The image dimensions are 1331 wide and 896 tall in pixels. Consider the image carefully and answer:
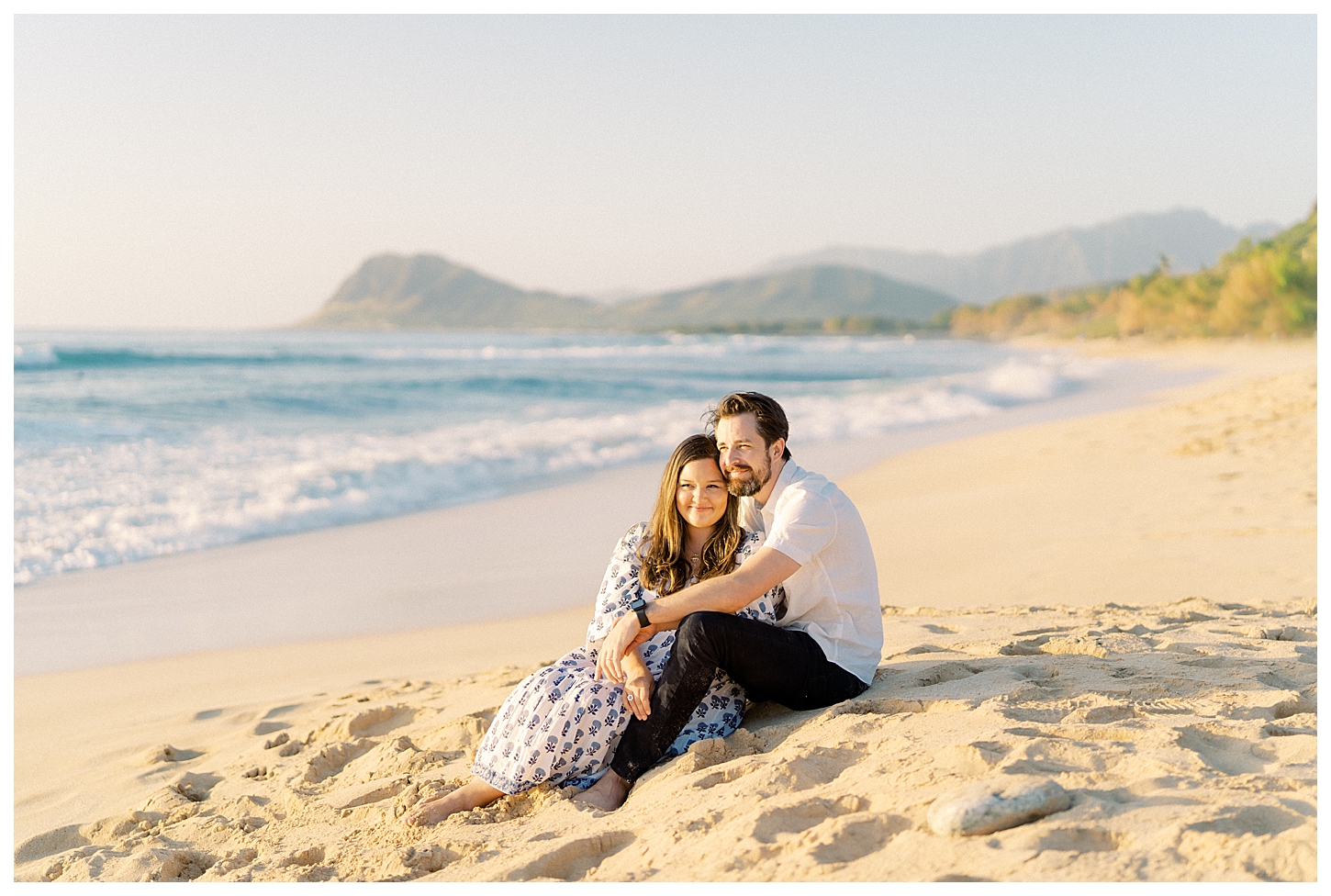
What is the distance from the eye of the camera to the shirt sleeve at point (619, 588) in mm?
3504

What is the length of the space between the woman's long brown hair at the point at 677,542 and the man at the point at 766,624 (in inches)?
2.9

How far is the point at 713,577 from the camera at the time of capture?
11.3 feet

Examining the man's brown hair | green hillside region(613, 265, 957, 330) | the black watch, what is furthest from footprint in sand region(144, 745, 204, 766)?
green hillside region(613, 265, 957, 330)

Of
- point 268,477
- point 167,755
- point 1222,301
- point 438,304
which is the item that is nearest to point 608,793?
point 167,755

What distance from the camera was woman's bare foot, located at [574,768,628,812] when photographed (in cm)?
312

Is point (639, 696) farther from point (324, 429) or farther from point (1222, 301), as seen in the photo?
point (1222, 301)

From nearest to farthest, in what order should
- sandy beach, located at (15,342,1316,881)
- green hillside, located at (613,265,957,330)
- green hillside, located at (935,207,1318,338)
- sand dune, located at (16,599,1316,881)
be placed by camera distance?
sand dune, located at (16,599,1316,881) < sandy beach, located at (15,342,1316,881) < green hillside, located at (935,207,1318,338) < green hillside, located at (613,265,957,330)

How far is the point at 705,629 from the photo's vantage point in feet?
10.7

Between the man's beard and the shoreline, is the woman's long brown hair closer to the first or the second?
the man's beard

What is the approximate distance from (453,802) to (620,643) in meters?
0.75

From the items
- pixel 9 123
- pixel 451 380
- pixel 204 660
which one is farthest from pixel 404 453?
pixel 451 380

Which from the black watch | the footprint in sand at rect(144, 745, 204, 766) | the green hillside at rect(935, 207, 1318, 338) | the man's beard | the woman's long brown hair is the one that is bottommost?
the footprint in sand at rect(144, 745, 204, 766)

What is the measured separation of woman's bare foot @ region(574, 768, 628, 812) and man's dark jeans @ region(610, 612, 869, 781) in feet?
0.12

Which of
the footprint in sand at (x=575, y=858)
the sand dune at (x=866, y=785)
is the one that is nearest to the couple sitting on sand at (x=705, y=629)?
the sand dune at (x=866, y=785)
